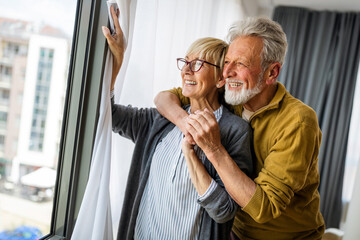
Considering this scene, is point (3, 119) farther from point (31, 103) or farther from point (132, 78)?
point (132, 78)

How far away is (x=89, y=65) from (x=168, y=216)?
68 centimetres

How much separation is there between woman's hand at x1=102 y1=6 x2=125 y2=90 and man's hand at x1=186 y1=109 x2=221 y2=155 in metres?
0.40

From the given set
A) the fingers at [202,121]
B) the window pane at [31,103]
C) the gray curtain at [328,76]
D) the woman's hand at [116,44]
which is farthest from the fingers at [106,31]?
the gray curtain at [328,76]

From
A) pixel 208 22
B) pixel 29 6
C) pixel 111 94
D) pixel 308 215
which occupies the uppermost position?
pixel 208 22

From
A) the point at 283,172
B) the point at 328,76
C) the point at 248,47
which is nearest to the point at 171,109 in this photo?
the point at 248,47

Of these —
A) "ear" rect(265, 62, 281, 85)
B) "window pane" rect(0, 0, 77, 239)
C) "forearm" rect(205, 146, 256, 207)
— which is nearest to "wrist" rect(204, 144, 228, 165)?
"forearm" rect(205, 146, 256, 207)

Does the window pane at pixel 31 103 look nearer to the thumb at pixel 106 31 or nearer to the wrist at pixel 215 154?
the thumb at pixel 106 31

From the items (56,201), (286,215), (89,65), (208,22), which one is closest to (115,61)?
(89,65)

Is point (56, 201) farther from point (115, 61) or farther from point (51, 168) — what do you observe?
point (115, 61)

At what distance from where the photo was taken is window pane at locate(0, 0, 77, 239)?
1159 millimetres

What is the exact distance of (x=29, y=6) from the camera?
1187 millimetres

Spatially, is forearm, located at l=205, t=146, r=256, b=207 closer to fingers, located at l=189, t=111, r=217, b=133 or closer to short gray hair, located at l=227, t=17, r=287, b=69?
fingers, located at l=189, t=111, r=217, b=133

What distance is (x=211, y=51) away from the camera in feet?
4.18

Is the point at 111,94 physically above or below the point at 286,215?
above
